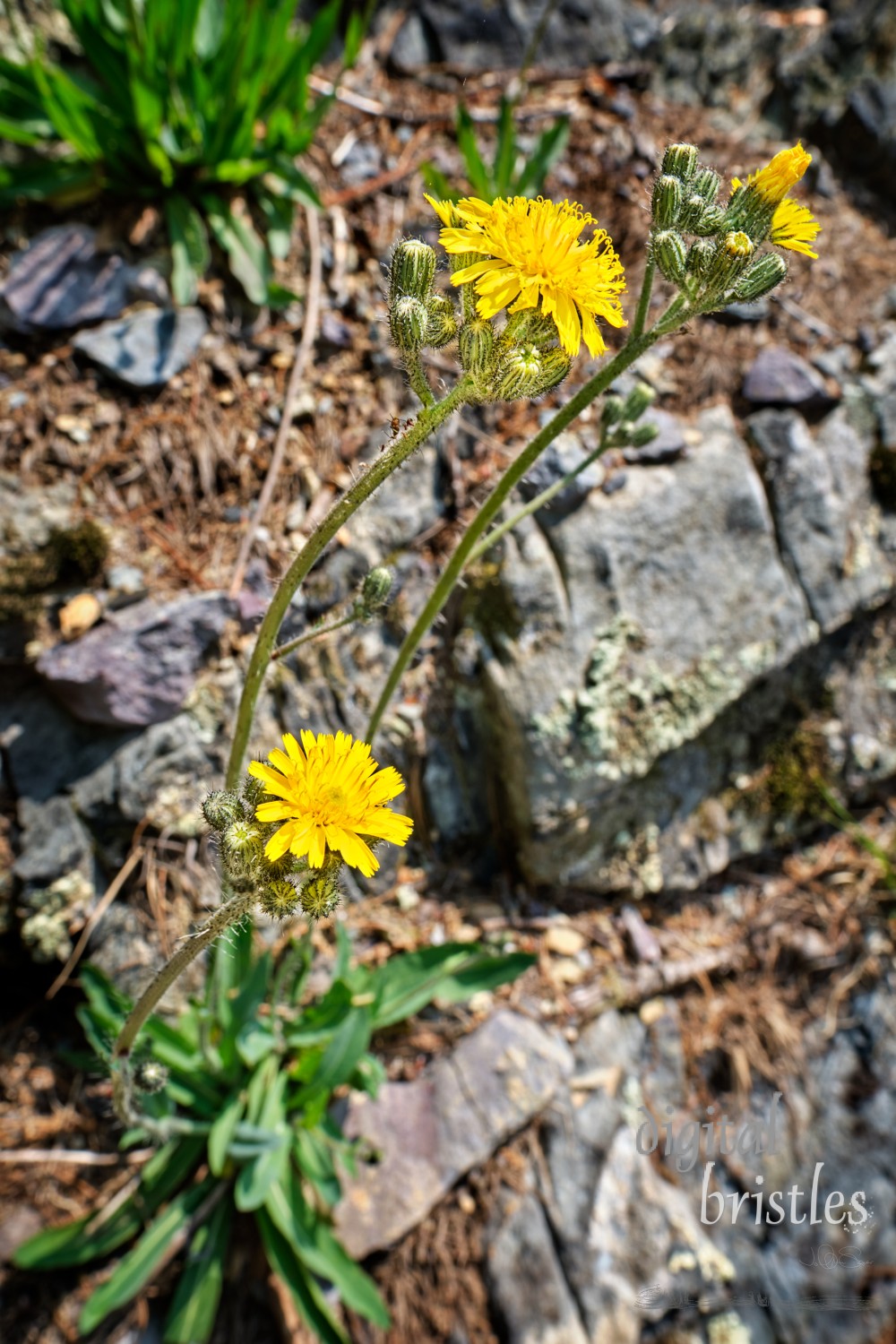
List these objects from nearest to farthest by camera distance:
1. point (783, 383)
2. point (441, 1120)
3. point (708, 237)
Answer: point (708, 237) < point (441, 1120) < point (783, 383)

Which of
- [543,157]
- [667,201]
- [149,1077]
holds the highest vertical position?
[543,157]

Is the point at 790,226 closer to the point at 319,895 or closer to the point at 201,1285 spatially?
the point at 319,895

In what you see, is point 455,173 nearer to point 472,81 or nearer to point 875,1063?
point 472,81

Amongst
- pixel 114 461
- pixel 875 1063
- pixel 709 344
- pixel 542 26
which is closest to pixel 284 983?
pixel 114 461

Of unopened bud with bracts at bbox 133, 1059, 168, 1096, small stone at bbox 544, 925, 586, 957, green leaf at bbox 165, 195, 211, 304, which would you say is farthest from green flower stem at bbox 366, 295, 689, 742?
green leaf at bbox 165, 195, 211, 304

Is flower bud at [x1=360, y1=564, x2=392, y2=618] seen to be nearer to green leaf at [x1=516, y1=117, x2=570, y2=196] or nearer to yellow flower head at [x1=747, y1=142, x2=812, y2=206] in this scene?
yellow flower head at [x1=747, y1=142, x2=812, y2=206]

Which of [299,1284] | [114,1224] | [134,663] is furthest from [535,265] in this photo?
[114,1224]

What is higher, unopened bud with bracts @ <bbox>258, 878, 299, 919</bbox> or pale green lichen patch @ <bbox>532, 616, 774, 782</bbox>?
pale green lichen patch @ <bbox>532, 616, 774, 782</bbox>
